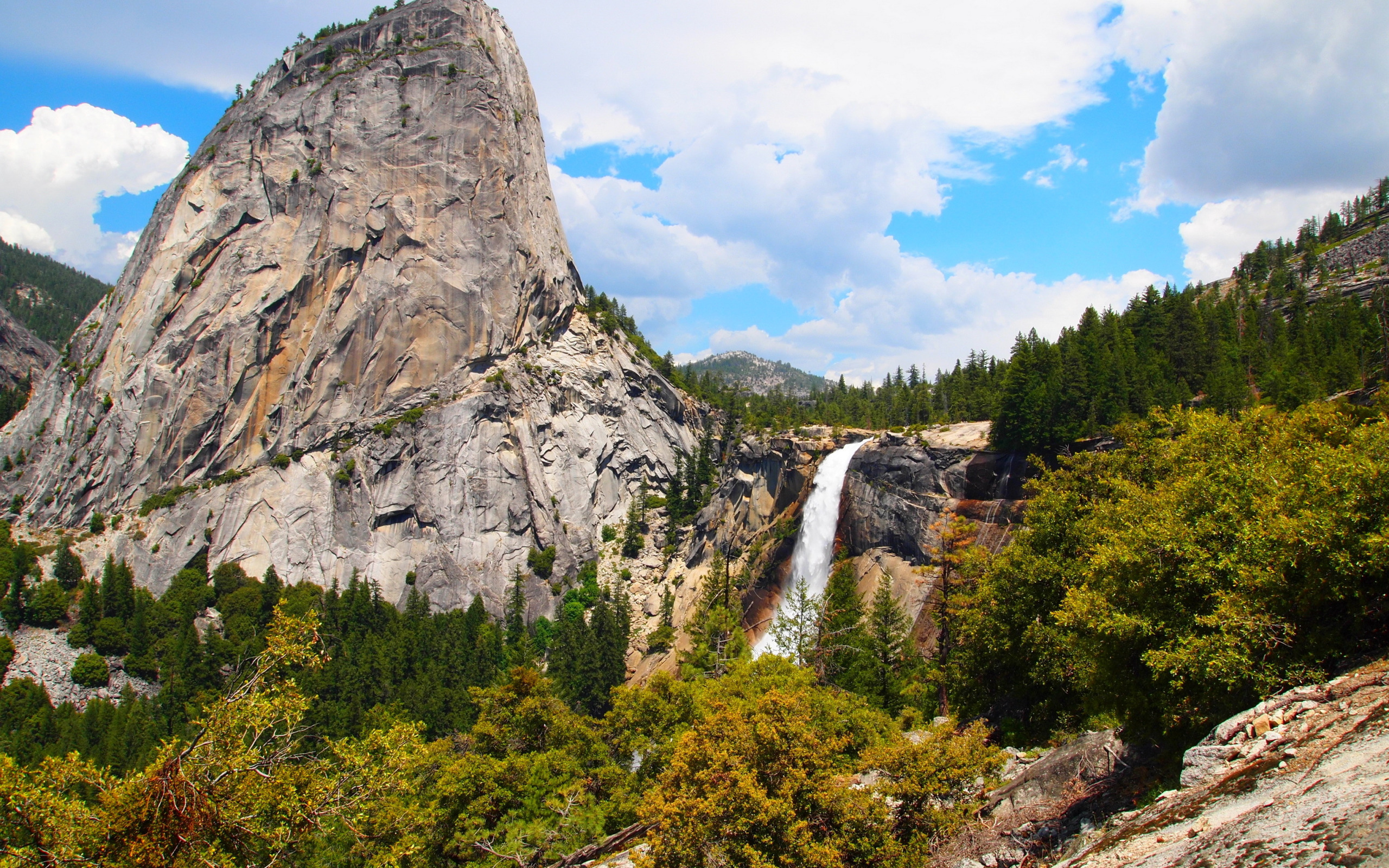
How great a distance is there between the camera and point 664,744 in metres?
25.7

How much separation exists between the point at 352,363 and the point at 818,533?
2512 inches

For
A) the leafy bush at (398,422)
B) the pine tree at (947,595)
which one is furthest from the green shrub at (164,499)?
the pine tree at (947,595)

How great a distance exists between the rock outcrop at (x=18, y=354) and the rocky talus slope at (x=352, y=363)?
5156 cm

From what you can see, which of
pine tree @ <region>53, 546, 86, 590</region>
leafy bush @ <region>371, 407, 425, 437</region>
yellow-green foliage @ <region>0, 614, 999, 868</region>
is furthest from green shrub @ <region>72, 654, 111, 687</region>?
yellow-green foliage @ <region>0, 614, 999, 868</region>

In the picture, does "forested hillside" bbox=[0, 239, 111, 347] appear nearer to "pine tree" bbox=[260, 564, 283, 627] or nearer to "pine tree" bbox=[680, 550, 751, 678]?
"pine tree" bbox=[260, 564, 283, 627]

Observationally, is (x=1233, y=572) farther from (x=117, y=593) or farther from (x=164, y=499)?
(x=164, y=499)

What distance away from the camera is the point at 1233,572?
46.0ft

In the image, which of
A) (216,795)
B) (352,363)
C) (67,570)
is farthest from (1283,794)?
(67,570)

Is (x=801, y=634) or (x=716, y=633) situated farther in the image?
(x=716, y=633)

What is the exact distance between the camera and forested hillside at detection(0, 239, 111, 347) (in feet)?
550

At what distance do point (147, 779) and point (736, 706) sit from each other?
15021 mm

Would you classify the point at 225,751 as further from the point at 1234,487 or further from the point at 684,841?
the point at 1234,487

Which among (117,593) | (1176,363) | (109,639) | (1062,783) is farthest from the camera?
(117,593)

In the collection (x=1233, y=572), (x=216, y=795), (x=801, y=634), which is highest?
(x=1233, y=572)
